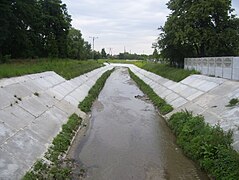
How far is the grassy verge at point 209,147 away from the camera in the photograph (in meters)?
10.3

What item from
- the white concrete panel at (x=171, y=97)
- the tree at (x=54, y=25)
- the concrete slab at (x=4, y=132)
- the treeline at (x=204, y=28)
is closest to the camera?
the concrete slab at (x=4, y=132)

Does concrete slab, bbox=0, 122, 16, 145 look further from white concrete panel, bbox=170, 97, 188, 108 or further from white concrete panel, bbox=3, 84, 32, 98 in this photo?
white concrete panel, bbox=170, 97, 188, 108

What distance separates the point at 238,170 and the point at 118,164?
176 inches

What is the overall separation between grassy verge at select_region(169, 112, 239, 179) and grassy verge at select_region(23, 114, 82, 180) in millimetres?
4908

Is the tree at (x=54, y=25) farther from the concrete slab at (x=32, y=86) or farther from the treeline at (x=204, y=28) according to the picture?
the concrete slab at (x=32, y=86)

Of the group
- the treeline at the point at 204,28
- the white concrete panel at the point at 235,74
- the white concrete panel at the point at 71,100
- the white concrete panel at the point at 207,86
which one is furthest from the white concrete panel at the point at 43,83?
the treeline at the point at 204,28

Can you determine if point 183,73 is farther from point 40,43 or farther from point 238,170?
point 40,43

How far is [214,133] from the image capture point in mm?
12648

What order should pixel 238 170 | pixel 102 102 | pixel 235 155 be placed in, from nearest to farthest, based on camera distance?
pixel 238 170, pixel 235 155, pixel 102 102

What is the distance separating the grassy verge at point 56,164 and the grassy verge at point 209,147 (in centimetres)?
491

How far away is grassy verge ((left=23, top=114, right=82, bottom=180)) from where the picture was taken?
1009 centimetres

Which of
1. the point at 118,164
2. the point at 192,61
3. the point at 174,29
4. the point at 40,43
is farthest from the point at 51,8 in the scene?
the point at 118,164

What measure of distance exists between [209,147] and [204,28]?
26.7 meters

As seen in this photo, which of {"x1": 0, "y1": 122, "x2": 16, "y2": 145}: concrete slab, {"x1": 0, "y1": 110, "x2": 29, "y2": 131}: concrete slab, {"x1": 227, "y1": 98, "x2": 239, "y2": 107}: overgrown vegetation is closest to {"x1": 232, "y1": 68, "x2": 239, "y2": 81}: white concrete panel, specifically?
{"x1": 227, "y1": 98, "x2": 239, "y2": 107}: overgrown vegetation
